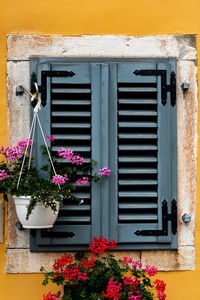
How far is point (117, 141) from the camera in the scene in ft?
13.4

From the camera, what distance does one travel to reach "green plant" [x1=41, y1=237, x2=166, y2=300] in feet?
12.1

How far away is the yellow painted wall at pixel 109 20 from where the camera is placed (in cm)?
413

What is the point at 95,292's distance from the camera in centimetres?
375

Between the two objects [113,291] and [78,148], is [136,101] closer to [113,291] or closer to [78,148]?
[78,148]

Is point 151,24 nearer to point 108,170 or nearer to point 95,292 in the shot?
point 108,170

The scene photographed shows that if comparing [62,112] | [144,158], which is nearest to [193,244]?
[144,158]

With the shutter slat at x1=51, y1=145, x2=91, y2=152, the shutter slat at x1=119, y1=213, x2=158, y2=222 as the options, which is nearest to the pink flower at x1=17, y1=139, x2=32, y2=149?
the shutter slat at x1=51, y1=145, x2=91, y2=152

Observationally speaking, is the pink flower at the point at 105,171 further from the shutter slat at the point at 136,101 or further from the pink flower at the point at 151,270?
the pink flower at the point at 151,270

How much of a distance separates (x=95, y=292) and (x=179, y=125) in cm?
146

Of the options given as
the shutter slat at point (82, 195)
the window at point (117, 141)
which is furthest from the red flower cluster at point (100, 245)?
the shutter slat at point (82, 195)

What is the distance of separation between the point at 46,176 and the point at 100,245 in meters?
0.67

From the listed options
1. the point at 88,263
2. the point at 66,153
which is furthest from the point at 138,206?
the point at 66,153

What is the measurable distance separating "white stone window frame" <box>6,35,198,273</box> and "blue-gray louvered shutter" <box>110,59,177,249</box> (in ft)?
0.34

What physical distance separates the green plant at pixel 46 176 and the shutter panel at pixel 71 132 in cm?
8
